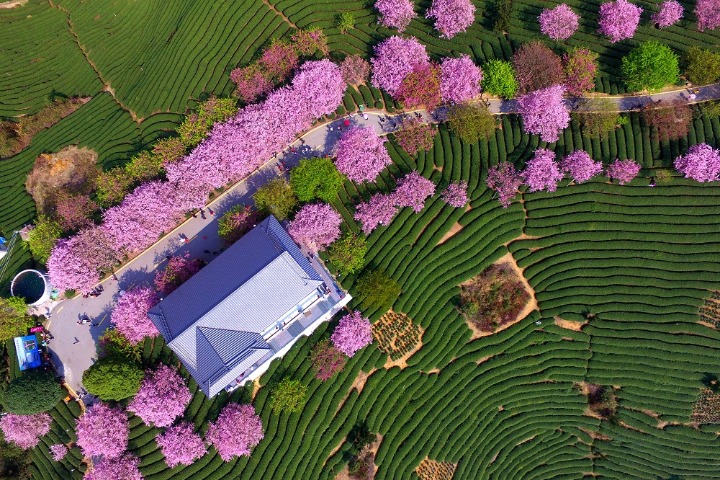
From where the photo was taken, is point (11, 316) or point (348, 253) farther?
point (11, 316)

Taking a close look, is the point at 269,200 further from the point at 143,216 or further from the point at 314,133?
the point at 143,216

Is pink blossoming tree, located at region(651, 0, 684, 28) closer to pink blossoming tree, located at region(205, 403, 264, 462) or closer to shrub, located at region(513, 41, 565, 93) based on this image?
shrub, located at region(513, 41, 565, 93)

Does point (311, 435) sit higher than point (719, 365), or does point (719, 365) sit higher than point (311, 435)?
point (311, 435)

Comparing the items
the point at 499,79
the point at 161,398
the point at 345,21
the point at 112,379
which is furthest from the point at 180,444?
the point at 499,79

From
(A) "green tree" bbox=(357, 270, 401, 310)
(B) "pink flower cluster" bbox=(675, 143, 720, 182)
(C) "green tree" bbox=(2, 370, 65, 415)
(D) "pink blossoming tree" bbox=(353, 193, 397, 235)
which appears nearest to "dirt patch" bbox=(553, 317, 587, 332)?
(A) "green tree" bbox=(357, 270, 401, 310)

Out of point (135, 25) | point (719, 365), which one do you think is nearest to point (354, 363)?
point (719, 365)

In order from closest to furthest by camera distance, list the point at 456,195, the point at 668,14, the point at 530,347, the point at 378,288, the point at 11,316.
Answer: the point at 378,288, the point at 11,316, the point at 456,195, the point at 530,347, the point at 668,14

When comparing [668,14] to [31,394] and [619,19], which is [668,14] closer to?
[619,19]
